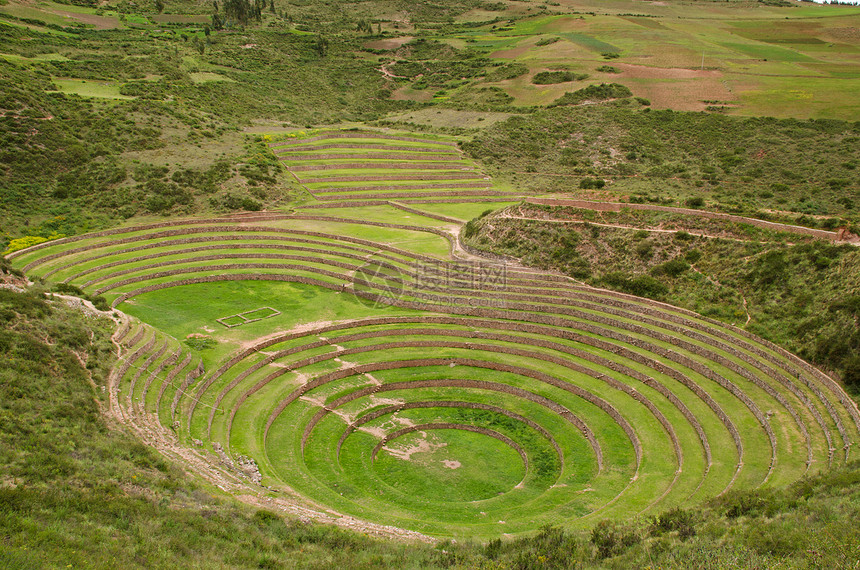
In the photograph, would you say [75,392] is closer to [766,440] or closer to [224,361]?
[224,361]

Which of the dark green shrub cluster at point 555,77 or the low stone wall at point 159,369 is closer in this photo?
the low stone wall at point 159,369

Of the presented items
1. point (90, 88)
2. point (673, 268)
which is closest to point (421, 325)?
point (673, 268)

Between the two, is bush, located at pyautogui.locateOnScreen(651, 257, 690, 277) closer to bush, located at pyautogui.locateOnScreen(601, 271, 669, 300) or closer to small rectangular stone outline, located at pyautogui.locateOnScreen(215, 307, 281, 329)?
bush, located at pyautogui.locateOnScreen(601, 271, 669, 300)

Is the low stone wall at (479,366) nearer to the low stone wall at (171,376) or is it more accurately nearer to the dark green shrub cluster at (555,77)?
the low stone wall at (171,376)

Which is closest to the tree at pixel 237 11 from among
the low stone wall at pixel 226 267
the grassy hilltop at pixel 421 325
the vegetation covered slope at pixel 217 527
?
the grassy hilltop at pixel 421 325

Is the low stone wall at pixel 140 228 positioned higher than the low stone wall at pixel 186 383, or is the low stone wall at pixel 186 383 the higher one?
the low stone wall at pixel 140 228

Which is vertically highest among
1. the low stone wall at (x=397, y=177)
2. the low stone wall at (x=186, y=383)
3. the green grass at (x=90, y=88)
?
the green grass at (x=90, y=88)

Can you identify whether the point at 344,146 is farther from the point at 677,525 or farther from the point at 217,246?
the point at 677,525

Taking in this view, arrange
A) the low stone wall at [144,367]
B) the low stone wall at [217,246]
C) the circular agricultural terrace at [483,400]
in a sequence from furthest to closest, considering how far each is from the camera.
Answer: the low stone wall at [217,246] < the low stone wall at [144,367] < the circular agricultural terrace at [483,400]

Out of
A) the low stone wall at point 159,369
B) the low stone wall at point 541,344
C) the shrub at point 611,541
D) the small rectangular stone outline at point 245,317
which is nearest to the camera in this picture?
the shrub at point 611,541
